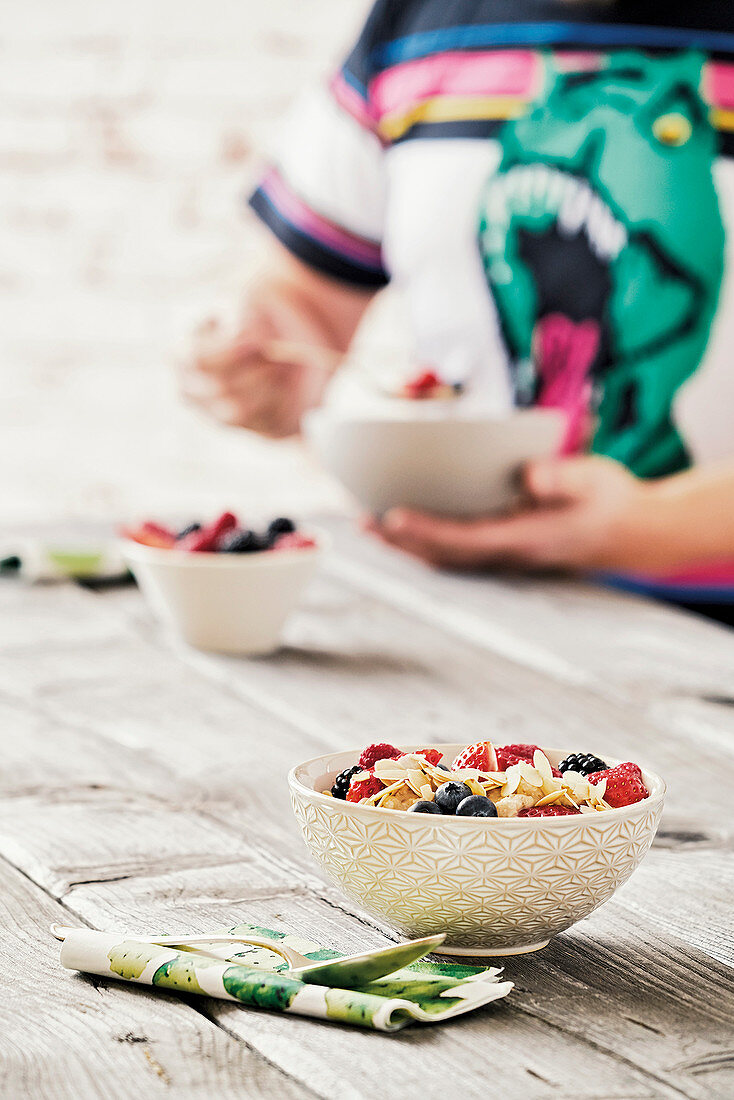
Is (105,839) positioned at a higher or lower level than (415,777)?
lower

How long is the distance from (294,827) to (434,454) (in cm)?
67

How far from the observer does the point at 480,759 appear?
0.62m

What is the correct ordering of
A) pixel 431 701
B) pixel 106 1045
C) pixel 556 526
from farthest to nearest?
pixel 556 526, pixel 431 701, pixel 106 1045

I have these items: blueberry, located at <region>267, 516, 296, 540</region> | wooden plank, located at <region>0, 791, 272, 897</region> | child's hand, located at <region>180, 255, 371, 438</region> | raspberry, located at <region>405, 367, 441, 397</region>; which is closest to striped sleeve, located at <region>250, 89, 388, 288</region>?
child's hand, located at <region>180, 255, 371, 438</region>

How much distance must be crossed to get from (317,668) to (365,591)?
29 centimetres

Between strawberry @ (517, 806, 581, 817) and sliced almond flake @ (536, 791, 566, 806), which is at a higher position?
sliced almond flake @ (536, 791, 566, 806)

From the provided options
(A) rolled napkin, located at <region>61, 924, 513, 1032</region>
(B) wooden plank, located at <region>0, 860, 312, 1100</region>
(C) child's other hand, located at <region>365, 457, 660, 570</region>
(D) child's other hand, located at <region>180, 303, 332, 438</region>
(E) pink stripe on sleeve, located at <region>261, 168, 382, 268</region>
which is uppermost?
(E) pink stripe on sleeve, located at <region>261, 168, 382, 268</region>

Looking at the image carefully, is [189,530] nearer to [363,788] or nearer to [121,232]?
[363,788]

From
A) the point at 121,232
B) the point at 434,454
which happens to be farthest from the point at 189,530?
the point at 121,232

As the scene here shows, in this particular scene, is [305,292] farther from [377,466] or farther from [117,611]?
[117,611]

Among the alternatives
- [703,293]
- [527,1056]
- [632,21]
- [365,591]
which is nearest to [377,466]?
[365,591]

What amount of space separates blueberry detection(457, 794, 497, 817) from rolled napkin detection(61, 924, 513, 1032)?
67 millimetres

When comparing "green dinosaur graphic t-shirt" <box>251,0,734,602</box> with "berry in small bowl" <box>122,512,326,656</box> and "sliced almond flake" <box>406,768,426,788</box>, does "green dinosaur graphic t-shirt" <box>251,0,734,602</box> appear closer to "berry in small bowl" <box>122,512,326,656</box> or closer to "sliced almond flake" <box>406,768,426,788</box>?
"berry in small bowl" <box>122,512,326,656</box>

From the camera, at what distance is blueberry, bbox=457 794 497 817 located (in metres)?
0.56
